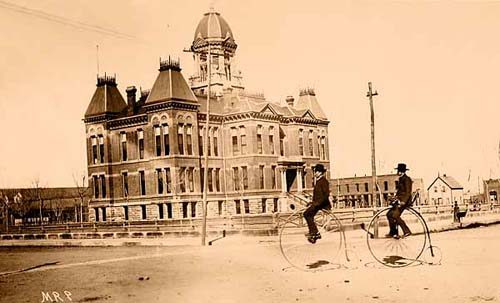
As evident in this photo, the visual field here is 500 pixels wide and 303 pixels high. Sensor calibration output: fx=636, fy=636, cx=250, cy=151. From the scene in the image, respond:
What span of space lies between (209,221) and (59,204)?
48540mm

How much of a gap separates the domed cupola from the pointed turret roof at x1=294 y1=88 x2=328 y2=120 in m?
6.79

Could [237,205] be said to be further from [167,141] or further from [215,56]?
[215,56]

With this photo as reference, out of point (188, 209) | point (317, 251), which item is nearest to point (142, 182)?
point (188, 209)

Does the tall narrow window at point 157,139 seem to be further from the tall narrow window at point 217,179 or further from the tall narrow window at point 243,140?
the tall narrow window at point 243,140

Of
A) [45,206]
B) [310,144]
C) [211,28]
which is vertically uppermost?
[211,28]

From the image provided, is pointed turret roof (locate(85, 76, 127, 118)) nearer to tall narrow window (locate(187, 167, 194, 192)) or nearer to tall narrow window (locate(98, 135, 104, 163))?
tall narrow window (locate(98, 135, 104, 163))

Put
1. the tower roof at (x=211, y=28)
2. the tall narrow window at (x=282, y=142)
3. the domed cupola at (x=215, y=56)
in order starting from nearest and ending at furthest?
1. the tall narrow window at (x=282, y=142)
2. the tower roof at (x=211, y=28)
3. the domed cupola at (x=215, y=56)

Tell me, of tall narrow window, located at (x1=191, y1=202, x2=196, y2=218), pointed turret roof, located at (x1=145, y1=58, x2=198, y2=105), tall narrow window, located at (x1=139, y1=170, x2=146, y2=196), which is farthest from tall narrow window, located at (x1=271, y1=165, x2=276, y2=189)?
tall narrow window, located at (x1=139, y1=170, x2=146, y2=196)

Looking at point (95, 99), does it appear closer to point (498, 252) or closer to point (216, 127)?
point (216, 127)

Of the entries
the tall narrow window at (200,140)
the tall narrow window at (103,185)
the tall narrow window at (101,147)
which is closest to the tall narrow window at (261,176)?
the tall narrow window at (200,140)

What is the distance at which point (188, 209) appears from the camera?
49.4 m

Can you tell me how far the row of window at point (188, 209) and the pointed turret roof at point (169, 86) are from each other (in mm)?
8458

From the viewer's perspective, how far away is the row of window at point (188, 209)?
4950 centimetres

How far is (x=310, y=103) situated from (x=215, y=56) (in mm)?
11622
